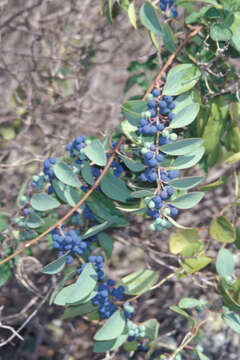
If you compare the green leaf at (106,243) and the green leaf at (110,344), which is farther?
the green leaf at (106,243)

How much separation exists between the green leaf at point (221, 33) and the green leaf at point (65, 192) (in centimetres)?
65

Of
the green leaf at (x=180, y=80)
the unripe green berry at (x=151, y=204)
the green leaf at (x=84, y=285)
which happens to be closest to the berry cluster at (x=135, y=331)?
the green leaf at (x=84, y=285)

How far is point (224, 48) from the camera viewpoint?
126 centimetres

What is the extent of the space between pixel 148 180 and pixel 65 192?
0.98 feet

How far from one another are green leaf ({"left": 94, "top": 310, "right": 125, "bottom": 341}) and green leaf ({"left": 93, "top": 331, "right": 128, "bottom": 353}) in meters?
0.08

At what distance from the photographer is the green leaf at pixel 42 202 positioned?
134 cm

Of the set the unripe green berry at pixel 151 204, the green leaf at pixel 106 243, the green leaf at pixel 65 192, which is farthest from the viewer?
the green leaf at pixel 106 243

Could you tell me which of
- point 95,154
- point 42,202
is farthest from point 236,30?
point 42,202

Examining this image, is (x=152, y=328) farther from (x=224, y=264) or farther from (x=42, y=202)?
(x=42, y=202)

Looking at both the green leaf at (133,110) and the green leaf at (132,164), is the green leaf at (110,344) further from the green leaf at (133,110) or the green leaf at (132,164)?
the green leaf at (133,110)

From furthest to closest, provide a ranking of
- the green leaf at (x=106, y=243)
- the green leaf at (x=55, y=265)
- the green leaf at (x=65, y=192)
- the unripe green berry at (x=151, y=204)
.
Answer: the green leaf at (x=106, y=243) < the green leaf at (x=65, y=192) < the green leaf at (x=55, y=265) < the unripe green berry at (x=151, y=204)

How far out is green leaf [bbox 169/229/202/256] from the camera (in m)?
1.43

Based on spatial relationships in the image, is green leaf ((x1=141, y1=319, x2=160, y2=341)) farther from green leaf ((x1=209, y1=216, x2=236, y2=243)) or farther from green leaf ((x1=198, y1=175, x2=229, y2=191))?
green leaf ((x1=198, y1=175, x2=229, y2=191))

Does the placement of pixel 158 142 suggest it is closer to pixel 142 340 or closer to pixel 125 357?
pixel 142 340
